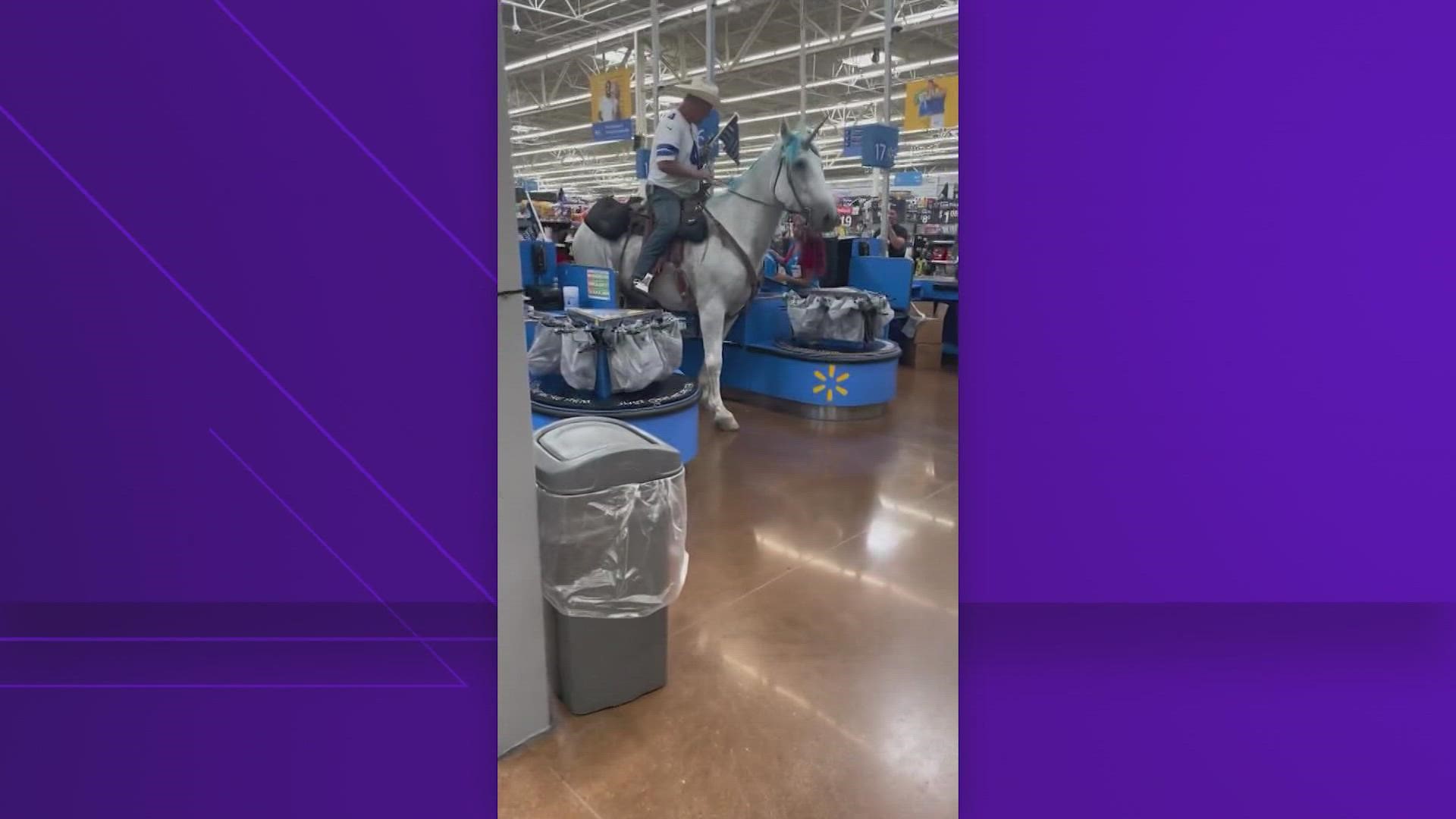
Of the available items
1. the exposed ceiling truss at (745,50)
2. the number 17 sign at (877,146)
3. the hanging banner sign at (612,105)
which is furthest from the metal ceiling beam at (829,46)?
the number 17 sign at (877,146)

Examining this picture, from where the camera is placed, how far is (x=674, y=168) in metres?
4.54

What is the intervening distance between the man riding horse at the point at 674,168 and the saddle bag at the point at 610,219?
279 mm

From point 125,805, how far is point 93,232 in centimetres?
69

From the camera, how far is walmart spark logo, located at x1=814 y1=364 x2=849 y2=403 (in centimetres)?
527

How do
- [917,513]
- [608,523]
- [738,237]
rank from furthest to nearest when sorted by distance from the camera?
[738,237] < [917,513] < [608,523]

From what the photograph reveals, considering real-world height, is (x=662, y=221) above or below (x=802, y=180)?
below

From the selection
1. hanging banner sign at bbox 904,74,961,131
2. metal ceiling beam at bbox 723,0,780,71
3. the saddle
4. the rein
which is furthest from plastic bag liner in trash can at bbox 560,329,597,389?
metal ceiling beam at bbox 723,0,780,71

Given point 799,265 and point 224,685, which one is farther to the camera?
point 799,265

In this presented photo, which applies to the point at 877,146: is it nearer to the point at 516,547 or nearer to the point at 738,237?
the point at 738,237

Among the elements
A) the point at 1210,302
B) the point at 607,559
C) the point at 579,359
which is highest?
the point at 1210,302

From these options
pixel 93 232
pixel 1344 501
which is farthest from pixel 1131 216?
pixel 93 232

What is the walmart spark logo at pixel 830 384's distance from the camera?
17.3 feet

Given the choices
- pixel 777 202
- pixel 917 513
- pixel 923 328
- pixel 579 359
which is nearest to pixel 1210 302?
pixel 917 513

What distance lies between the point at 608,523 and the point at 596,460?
169 mm
